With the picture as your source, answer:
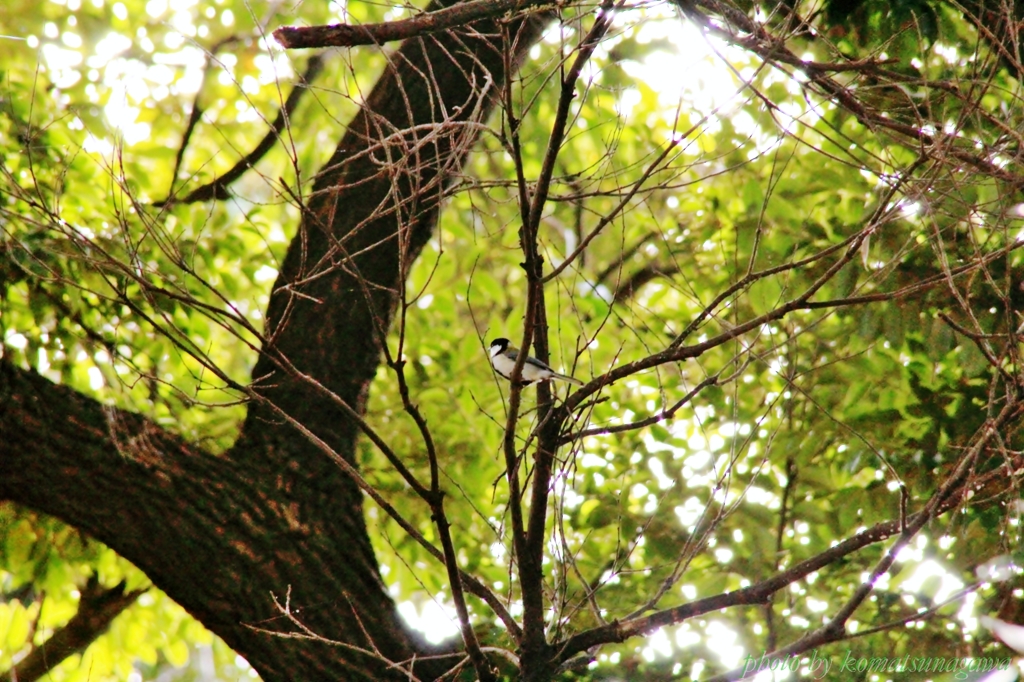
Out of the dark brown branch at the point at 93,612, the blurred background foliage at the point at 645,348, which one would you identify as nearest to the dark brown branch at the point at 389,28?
the blurred background foliage at the point at 645,348

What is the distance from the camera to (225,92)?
658cm

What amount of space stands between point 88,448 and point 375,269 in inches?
56.9

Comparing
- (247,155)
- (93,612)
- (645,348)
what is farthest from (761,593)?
(93,612)

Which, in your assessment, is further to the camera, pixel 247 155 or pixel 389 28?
pixel 247 155

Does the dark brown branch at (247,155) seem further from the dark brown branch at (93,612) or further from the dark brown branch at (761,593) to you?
the dark brown branch at (761,593)

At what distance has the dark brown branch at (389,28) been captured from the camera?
223 centimetres

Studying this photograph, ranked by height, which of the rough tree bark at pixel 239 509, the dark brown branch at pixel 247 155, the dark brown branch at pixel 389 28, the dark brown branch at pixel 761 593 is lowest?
the dark brown branch at pixel 761 593

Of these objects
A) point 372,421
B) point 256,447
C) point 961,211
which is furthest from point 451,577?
point 372,421

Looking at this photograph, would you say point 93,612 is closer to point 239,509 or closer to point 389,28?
point 239,509

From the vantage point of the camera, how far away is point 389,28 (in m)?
2.29

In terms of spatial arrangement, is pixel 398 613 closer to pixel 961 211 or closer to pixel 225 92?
pixel 961 211

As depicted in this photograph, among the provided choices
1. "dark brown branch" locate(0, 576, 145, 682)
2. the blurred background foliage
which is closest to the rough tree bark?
the blurred background foliage

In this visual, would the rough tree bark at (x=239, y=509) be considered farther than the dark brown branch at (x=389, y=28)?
Yes

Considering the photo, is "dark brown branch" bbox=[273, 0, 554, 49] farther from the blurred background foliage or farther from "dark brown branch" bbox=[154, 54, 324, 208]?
"dark brown branch" bbox=[154, 54, 324, 208]
